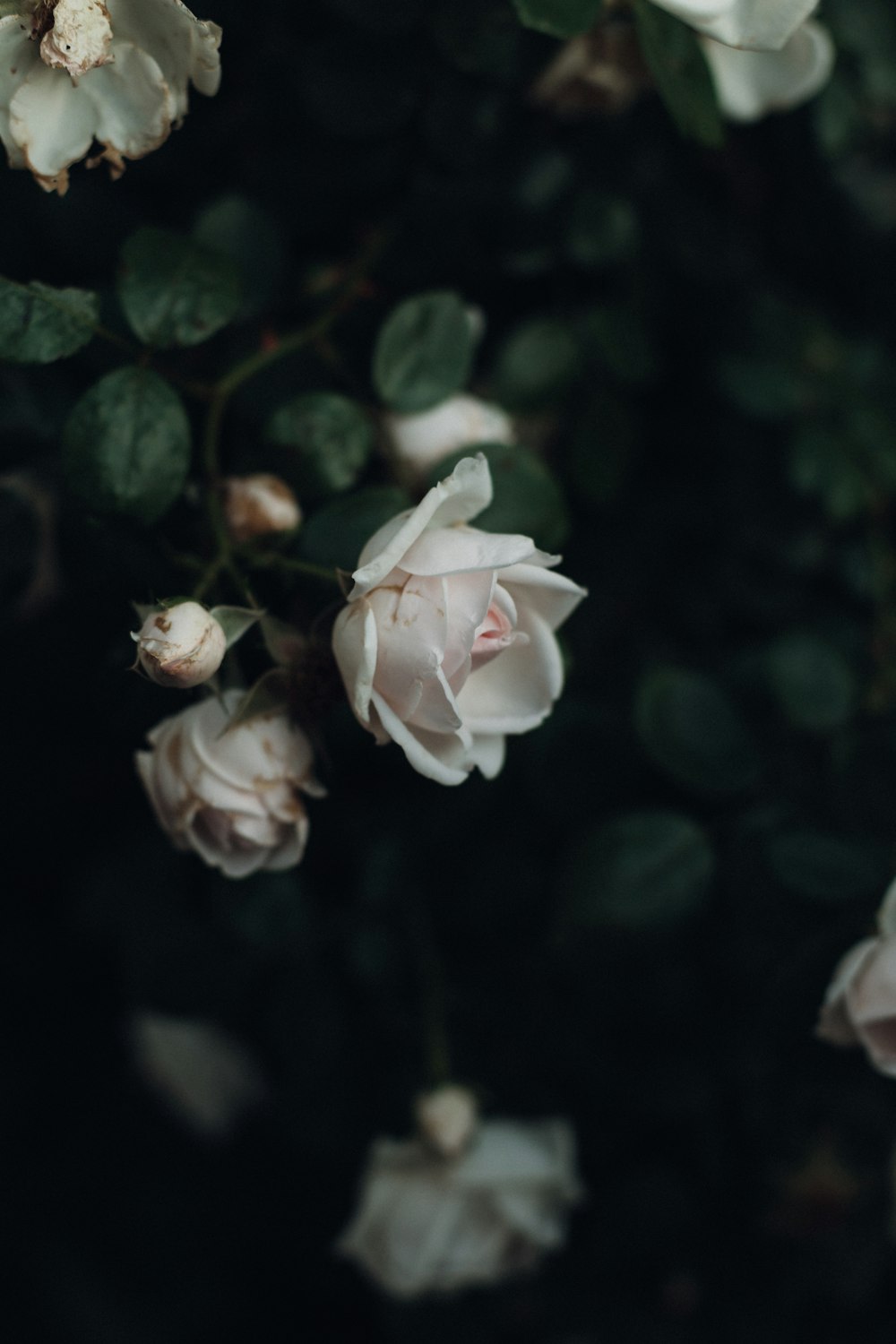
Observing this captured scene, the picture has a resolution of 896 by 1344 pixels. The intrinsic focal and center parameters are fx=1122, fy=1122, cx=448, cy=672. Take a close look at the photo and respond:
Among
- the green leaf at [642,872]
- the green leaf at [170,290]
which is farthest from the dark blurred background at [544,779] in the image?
the green leaf at [170,290]

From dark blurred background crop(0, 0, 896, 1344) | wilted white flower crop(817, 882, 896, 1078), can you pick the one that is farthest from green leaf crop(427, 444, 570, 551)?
wilted white flower crop(817, 882, 896, 1078)

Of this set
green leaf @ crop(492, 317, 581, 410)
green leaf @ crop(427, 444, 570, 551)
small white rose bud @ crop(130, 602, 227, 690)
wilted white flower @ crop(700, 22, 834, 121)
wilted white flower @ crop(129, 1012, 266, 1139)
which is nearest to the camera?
small white rose bud @ crop(130, 602, 227, 690)

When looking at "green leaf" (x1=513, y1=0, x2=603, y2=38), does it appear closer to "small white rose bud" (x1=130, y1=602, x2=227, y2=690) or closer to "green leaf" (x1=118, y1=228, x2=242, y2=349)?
"green leaf" (x1=118, y1=228, x2=242, y2=349)

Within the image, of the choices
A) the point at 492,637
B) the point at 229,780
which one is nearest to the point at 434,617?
the point at 492,637

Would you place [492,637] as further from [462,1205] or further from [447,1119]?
[462,1205]

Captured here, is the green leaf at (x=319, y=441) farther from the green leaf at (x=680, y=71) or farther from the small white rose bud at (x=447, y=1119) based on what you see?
the small white rose bud at (x=447, y=1119)

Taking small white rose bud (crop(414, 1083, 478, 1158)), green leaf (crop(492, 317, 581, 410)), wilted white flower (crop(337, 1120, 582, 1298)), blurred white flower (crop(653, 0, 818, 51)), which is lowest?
wilted white flower (crop(337, 1120, 582, 1298))
